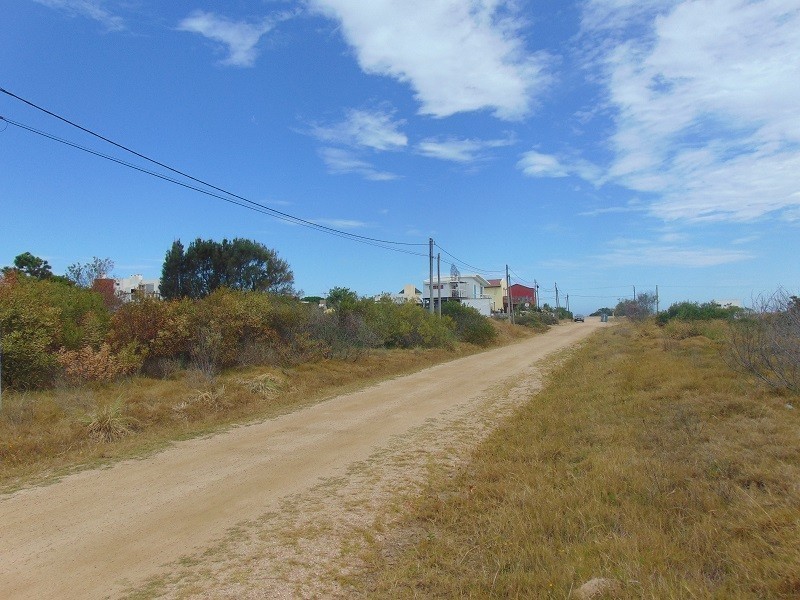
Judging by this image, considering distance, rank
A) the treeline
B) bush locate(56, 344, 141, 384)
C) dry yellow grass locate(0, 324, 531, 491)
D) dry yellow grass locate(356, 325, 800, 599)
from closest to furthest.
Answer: dry yellow grass locate(356, 325, 800, 599) < dry yellow grass locate(0, 324, 531, 491) < the treeline < bush locate(56, 344, 141, 384)

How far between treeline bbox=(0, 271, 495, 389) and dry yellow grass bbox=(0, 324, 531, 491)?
666mm

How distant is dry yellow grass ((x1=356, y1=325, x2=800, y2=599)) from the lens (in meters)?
4.08

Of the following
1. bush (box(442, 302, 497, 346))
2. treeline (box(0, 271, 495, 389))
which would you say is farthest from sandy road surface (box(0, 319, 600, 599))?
bush (box(442, 302, 497, 346))

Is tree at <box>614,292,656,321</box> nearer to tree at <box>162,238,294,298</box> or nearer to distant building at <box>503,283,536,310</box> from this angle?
distant building at <box>503,283,536,310</box>

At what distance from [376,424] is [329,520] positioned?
5037 mm

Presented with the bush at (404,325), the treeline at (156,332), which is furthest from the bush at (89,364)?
the bush at (404,325)

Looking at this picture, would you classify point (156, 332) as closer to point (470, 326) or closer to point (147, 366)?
point (147, 366)

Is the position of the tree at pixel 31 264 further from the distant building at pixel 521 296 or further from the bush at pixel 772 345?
the distant building at pixel 521 296

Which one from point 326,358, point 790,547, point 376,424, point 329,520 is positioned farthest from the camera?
point 326,358

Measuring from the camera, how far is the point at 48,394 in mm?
12672

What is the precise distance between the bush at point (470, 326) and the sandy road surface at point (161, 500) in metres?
25.7

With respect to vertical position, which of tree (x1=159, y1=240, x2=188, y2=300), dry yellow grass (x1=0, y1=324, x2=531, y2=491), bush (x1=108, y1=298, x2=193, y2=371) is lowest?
dry yellow grass (x1=0, y1=324, x2=531, y2=491)

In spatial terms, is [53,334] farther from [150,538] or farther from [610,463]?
[610,463]

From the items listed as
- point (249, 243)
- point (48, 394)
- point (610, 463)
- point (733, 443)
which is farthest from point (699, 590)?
point (249, 243)
